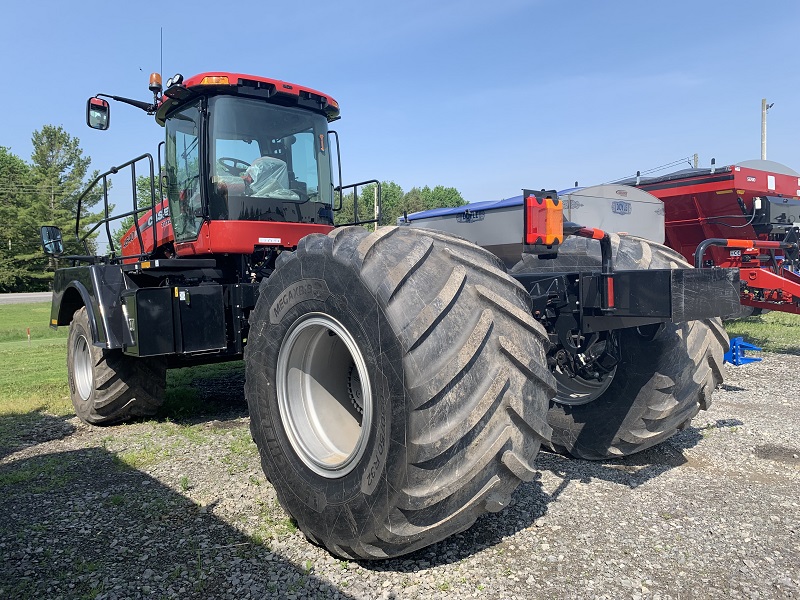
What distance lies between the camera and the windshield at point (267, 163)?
5.03 m

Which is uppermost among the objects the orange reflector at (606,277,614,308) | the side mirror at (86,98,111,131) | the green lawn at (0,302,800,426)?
the side mirror at (86,98,111,131)

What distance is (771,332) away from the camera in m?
11.9

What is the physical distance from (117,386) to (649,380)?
4.65m

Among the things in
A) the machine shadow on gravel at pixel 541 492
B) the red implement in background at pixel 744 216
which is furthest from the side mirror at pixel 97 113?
the red implement in background at pixel 744 216

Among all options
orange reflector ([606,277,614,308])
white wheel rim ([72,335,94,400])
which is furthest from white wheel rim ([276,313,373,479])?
white wheel rim ([72,335,94,400])

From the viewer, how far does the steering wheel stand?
16.5ft

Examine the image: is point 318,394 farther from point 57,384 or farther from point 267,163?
point 57,384

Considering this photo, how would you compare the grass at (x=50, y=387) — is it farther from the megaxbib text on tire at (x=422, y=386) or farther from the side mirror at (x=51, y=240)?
the megaxbib text on tire at (x=422, y=386)

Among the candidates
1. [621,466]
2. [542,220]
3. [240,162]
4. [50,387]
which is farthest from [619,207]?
[50,387]

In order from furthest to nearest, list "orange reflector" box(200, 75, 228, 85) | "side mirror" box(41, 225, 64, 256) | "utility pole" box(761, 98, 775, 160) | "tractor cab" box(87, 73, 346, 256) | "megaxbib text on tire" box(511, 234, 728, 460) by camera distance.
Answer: "utility pole" box(761, 98, 775, 160), "side mirror" box(41, 225, 64, 256), "tractor cab" box(87, 73, 346, 256), "orange reflector" box(200, 75, 228, 85), "megaxbib text on tire" box(511, 234, 728, 460)

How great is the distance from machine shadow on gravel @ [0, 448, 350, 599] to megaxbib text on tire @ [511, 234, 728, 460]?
2.20m

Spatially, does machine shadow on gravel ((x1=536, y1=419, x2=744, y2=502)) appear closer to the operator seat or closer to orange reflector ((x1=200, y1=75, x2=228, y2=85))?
the operator seat

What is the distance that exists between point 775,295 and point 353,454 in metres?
8.78

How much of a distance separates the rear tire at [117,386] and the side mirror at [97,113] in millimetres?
1851
